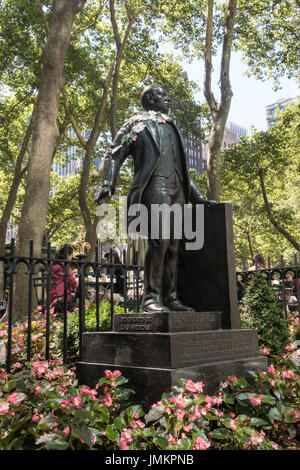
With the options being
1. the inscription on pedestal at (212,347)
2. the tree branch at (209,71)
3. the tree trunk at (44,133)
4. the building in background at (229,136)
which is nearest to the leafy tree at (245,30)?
the tree branch at (209,71)

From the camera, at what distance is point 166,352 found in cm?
362

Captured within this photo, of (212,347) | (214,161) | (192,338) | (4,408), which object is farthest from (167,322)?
(214,161)

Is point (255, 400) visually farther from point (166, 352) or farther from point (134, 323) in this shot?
point (134, 323)

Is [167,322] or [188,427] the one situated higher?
[167,322]

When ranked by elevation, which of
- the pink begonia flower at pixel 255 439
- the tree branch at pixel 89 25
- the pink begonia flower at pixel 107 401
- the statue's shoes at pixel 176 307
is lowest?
the pink begonia flower at pixel 255 439

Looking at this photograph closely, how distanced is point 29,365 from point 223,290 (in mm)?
2168

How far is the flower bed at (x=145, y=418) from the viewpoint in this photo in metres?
2.79

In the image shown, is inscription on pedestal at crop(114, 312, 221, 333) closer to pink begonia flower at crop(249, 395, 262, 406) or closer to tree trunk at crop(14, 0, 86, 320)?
pink begonia flower at crop(249, 395, 262, 406)

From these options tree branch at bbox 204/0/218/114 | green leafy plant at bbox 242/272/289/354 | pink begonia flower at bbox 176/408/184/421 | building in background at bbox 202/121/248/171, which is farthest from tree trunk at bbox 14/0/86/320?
building in background at bbox 202/121/248/171

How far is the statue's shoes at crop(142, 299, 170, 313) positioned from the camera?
4098mm

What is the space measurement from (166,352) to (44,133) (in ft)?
23.6

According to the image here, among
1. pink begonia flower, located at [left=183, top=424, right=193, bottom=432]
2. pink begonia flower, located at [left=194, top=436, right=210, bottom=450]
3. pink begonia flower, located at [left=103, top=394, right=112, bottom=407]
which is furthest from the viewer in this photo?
pink begonia flower, located at [left=103, top=394, right=112, bottom=407]

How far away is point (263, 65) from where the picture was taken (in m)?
18.0

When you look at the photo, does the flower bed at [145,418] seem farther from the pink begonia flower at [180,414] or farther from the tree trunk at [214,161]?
the tree trunk at [214,161]
